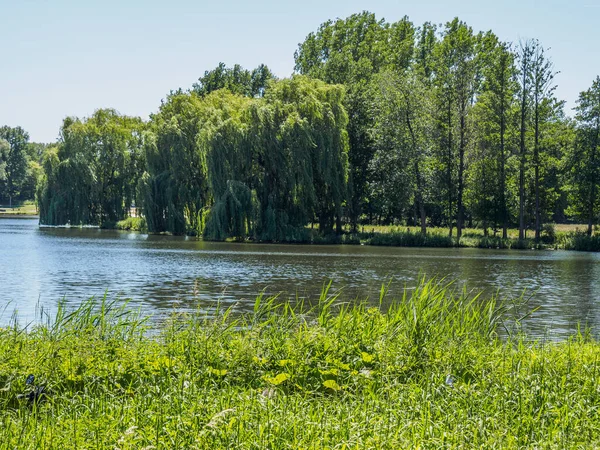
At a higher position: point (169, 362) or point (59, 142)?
point (59, 142)

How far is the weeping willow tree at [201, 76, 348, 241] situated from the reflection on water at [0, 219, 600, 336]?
3.05m

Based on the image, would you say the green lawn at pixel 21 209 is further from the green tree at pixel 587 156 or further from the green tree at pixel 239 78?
the green tree at pixel 587 156

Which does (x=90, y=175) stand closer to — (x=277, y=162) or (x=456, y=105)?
(x=277, y=162)

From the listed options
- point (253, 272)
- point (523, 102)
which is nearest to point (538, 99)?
point (523, 102)

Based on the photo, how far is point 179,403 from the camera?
577cm

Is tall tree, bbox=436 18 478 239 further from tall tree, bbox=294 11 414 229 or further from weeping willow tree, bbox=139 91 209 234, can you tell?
weeping willow tree, bbox=139 91 209 234

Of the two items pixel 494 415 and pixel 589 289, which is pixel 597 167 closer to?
pixel 589 289

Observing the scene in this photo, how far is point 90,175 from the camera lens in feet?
194

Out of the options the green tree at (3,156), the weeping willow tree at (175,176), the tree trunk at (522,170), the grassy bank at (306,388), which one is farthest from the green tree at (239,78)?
the grassy bank at (306,388)

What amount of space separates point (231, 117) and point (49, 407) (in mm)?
42490

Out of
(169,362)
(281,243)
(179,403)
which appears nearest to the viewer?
(179,403)

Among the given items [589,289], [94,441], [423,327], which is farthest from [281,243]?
[94,441]

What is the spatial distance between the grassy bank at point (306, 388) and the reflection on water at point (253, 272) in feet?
15.6

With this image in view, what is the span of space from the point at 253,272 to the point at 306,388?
70.3 feet
